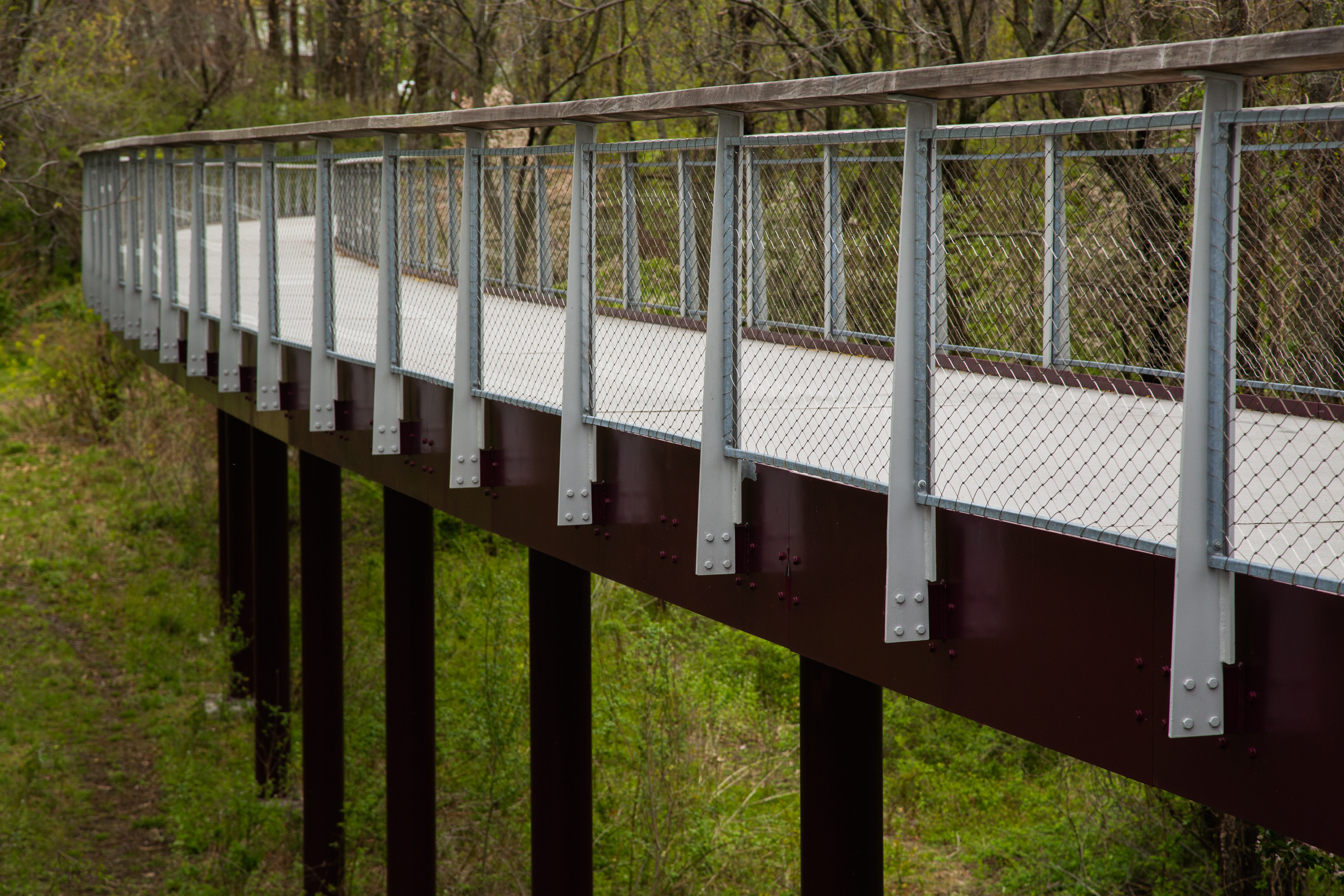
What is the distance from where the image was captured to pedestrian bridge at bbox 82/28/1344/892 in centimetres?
310

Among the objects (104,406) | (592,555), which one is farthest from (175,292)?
(104,406)

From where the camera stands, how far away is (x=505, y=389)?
6.64 m

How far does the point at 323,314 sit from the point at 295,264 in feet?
9.78

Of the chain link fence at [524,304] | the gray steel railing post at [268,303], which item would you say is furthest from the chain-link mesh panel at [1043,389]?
the gray steel railing post at [268,303]

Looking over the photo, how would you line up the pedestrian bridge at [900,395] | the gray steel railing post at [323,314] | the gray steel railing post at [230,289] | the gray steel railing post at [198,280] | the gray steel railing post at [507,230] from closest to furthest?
the pedestrian bridge at [900,395], the gray steel railing post at [507,230], the gray steel railing post at [323,314], the gray steel railing post at [230,289], the gray steel railing post at [198,280]

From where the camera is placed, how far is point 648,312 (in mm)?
6832

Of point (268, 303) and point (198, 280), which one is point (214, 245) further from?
point (268, 303)

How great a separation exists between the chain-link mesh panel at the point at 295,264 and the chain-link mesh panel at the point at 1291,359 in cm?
498

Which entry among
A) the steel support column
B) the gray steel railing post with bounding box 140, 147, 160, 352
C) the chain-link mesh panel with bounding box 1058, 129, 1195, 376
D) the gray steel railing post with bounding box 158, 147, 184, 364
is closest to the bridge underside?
the chain-link mesh panel with bounding box 1058, 129, 1195, 376

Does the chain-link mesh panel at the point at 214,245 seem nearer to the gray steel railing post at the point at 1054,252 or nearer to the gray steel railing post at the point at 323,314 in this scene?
the gray steel railing post at the point at 323,314

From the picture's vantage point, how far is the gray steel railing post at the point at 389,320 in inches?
271

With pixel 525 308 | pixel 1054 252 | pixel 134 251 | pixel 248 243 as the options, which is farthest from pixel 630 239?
pixel 248 243

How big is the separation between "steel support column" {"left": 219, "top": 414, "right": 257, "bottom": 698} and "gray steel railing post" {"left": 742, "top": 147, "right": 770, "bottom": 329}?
Result: 10618 mm

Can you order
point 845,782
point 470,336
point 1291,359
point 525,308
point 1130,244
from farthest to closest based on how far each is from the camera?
point 1130,244
point 525,308
point 470,336
point 845,782
point 1291,359
